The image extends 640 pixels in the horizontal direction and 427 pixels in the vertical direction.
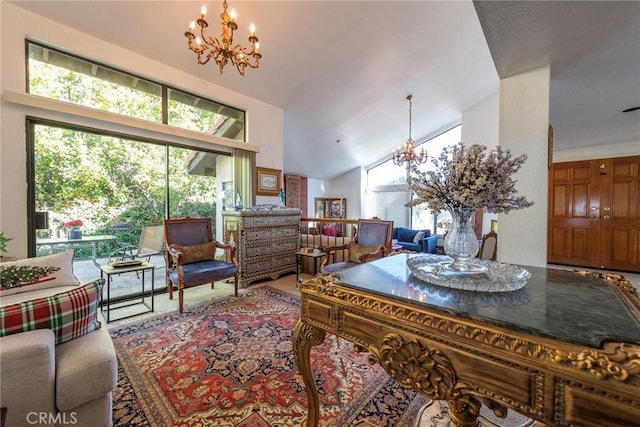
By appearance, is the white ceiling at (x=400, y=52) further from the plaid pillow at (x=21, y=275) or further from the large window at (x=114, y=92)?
the plaid pillow at (x=21, y=275)

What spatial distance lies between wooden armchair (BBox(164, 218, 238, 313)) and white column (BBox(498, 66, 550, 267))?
292 cm

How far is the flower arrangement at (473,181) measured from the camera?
42.4 inches

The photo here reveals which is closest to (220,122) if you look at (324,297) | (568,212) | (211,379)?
(211,379)

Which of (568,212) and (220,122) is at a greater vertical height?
(220,122)

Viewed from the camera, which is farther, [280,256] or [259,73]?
[280,256]

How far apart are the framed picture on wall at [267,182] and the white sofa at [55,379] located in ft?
11.4

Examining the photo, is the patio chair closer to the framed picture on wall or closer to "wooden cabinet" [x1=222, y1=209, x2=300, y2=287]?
"wooden cabinet" [x1=222, y1=209, x2=300, y2=287]

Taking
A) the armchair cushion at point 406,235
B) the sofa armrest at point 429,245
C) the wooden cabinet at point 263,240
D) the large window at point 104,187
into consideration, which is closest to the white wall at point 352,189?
the armchair cushion at point 406,235

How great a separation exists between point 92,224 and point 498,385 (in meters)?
3.99

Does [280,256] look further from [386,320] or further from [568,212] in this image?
[568,212]

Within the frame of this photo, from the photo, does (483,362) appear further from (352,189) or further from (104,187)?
Answer: (352,189)

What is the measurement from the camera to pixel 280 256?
4.23m

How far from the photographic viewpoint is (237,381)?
173cm

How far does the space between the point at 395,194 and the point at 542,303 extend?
25.9ft
